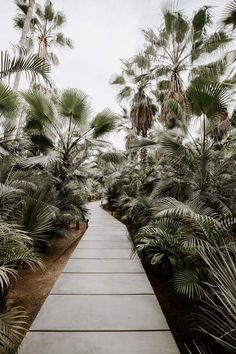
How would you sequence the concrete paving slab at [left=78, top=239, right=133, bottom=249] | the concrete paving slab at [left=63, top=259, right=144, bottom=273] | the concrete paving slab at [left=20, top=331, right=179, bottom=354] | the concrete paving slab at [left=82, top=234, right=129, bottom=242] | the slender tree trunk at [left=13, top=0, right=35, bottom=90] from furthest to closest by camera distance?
the slender tree trunk at [left=13, top=0, right=35, bottom=90]
the concrete paving slab at [left=82, top=234, right=129, bottom=242]
the concrete paving slab at [left=78, top=239, right=133, bottom=249]
the concrete paving slab at [left=63, top=259, right=144, bottom=273]
the concrete paving slab at [left=20, top=331, right=179, bottom=354]

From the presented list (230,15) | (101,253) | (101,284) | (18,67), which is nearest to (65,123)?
(18,67)

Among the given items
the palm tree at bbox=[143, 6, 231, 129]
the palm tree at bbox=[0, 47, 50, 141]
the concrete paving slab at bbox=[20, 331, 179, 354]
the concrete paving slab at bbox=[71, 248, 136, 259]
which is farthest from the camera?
the palm tree at bbox=[143, 6, 231, 129]

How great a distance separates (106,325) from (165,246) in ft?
4.69

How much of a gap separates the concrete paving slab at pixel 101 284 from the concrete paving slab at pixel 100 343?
86 centimetres

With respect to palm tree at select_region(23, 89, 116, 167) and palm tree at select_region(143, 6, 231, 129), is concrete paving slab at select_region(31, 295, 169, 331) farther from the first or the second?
palm tree at select_region(143, 6, 231, 129)

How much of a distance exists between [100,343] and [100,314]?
46 cm

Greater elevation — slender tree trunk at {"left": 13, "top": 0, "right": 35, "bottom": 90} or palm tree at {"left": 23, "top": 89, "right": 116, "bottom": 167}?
slender tree trunk at {"left": 13, "top": 0, "right": 35, "bottom": 90}

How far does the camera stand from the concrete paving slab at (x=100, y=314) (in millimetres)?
2193

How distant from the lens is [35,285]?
326 centimetres

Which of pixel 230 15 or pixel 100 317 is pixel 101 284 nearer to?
pixel 100 317

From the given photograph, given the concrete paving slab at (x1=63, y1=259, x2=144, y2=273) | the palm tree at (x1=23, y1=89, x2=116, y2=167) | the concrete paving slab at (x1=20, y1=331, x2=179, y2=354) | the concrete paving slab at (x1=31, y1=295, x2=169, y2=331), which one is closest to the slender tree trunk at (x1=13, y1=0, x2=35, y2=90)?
the palm tree at (x1=23, y1=89, x2=116, y2=167)

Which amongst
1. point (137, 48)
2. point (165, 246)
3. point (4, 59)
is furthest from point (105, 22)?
point (165, 246)

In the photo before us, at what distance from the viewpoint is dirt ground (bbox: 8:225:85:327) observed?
8.93 feet

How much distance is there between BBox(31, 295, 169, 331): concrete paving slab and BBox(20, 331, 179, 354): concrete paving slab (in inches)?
3.5
